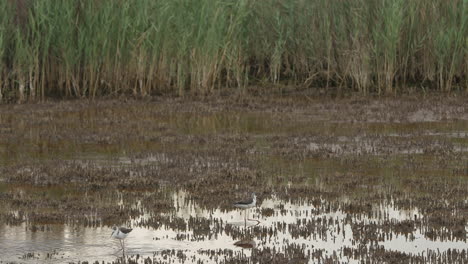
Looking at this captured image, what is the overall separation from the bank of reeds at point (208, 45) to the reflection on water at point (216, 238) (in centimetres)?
914

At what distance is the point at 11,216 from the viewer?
33.3 ft

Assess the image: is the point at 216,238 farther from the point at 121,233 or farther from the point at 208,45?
the point at 208,45

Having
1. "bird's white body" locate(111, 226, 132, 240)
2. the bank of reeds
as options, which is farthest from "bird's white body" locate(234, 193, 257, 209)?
the bank of reeds

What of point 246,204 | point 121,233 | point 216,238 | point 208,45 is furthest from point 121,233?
point 208,45

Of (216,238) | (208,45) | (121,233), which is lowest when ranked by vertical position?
(216,238)

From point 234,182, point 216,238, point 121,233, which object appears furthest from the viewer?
point 234,182

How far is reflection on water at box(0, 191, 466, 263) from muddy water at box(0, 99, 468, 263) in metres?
0.02

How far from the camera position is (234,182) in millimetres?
11750

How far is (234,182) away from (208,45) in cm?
819

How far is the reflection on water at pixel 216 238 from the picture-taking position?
8805mm

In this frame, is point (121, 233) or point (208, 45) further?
point (208, 45)

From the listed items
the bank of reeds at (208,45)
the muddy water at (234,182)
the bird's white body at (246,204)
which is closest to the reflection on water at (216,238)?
the muddy water at (234,182)

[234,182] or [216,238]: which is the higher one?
[234,182]

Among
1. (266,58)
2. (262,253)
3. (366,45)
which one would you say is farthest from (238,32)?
(262,253)
